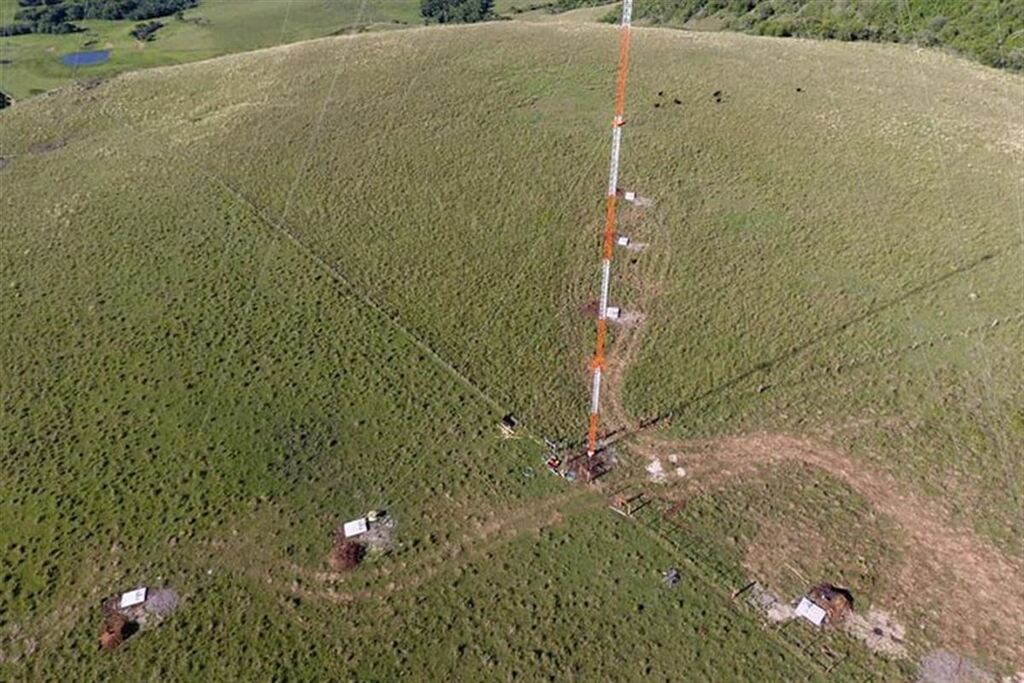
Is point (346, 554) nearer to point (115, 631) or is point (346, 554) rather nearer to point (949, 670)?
point (115, 631)

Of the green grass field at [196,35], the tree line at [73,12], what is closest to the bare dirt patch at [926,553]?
the green grass field at [196,35]

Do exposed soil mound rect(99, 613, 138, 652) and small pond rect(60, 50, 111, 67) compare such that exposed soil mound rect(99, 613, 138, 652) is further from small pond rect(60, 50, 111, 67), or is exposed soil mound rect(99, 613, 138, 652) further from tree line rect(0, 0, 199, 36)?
tree line rect(0, 0, 199, 36)

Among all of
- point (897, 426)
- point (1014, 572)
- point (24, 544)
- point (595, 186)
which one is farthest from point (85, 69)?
point (1014, 572)

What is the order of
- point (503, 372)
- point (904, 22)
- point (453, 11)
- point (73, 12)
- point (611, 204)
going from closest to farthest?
point (611, 204) → point (503, 372) → point (904, 22) → point (453, 11) → point (73, 12)

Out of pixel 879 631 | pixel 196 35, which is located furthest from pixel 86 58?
pixel 879 631

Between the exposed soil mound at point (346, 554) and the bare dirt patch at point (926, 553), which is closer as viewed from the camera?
the bare dirt patch at point (926, 553)

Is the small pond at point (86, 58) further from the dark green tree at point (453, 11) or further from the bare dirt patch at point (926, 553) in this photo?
the bare dirt patch at point (926, 553)
